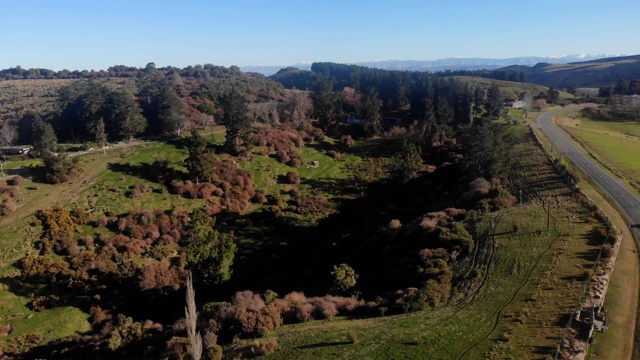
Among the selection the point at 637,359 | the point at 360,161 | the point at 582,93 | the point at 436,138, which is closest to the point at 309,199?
the point at 360,161

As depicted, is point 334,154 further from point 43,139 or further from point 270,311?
point 270,311

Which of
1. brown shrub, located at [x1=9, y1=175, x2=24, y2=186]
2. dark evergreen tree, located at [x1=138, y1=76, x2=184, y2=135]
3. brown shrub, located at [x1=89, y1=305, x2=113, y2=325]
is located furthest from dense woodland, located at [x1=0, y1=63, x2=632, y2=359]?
brown shrub, located at [x1=9, y1=175, x2=24, y2=186]

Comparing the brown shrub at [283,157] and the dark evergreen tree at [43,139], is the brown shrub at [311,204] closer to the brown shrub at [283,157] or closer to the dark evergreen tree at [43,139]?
the brown shrub at [283,157]

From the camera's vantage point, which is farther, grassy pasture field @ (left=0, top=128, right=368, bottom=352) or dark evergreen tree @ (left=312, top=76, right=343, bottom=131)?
dark evergreen tree @ (left=312, top=76, right=343, bottom=131)

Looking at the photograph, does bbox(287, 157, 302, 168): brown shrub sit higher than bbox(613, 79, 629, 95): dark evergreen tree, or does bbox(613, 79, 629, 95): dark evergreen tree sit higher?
bbox(613, 79, 629, 95): dark evergreen tree

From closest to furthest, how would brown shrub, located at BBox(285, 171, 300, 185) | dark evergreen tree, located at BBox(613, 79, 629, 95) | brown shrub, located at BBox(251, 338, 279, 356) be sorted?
brown shrub, located at BBox(251, 338, 279, 356) < brown shrub, located at BBox(285, 171, 300, 185) < dark evergreen tree, located at BBox(613, 79, 629, 95)

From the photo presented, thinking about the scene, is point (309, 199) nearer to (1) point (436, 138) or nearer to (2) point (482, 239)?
(2) point (482, 239)

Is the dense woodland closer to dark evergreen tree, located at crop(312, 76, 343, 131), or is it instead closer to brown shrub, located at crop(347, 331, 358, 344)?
dark evergreen tree, located at crop(312, 76, 343, 131)
